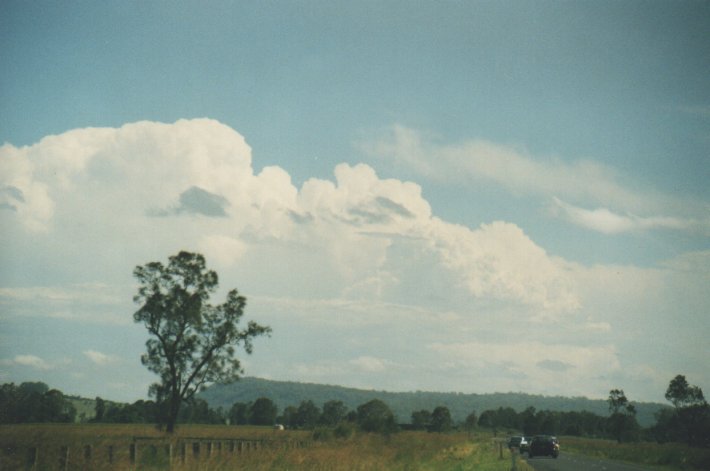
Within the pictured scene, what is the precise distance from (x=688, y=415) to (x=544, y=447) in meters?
81.6

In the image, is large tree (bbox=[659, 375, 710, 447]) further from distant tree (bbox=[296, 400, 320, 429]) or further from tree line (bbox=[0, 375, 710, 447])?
distant tree (bbox=[296, 400, 320, 429])

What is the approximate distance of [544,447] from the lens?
5300 centimetres

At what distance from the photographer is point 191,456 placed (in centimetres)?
1784

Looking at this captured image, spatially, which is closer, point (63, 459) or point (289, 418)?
point (63, 459)

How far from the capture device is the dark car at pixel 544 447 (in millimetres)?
52719

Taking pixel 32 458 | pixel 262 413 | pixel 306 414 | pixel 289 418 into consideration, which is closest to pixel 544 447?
pixel 32 458

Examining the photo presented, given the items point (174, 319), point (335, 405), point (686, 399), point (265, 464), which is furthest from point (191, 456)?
point (335, 405)

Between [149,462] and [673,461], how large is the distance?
39825 mm

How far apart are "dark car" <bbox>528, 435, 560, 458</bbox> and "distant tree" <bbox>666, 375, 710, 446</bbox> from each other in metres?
70.6

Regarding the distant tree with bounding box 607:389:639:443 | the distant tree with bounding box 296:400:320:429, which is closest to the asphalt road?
the distant tree with bounding box 607:389:639:443

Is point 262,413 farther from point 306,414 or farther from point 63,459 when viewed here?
point 63,459

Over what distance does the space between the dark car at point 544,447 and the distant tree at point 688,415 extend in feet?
232

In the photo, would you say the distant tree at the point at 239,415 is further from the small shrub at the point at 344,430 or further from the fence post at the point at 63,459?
the fence post at the point at 63,459

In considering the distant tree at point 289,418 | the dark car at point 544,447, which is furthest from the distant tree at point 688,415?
the distant tree at point 289,418
